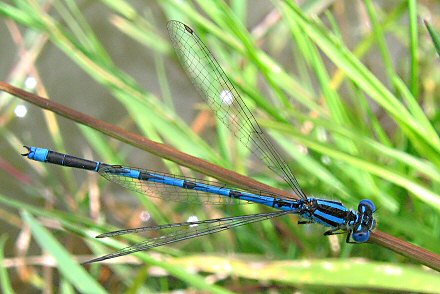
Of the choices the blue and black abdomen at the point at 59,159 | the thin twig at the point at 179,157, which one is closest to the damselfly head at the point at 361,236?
the thin twig at the point at 179,157

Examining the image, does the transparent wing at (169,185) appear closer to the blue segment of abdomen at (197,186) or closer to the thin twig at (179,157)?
the blue segment of abdomen at (197,186)

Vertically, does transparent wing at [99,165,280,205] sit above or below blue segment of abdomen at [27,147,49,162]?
above

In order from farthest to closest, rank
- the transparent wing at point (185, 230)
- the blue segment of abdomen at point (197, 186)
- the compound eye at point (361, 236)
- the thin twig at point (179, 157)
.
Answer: the blue segment of abdomen at point (197, 186), the transparent wing at point (185, 230), the compound eye at point (361, 236), the thin twig at point (179, 157)

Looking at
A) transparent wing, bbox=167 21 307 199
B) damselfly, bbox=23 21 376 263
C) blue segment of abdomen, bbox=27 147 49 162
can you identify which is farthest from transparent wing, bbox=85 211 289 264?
blue segment of abdomen, bbox=27 147 49 162

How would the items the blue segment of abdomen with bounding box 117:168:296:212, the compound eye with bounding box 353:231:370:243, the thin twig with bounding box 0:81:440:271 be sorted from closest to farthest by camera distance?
the thin twig with bounding box 0:81:440:271 < the compound eye with bounding box 353:231:370:243 < the blue segment of abdomen with bounding box 117:168:296:212

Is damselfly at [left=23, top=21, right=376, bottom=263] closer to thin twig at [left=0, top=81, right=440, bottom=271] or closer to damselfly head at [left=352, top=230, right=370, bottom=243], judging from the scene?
damselfly head at [left=352, top=230, right=370, bottom=243]

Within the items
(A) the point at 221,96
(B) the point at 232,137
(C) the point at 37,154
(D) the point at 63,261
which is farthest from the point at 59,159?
(B) the point at 232,137

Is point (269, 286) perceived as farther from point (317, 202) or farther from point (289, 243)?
point (317, 202)
